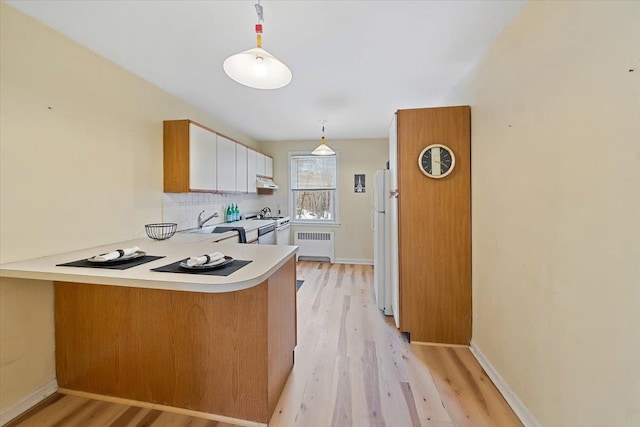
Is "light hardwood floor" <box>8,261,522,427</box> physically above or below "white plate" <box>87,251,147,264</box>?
below

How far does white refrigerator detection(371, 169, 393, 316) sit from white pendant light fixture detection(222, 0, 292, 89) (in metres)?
1.87

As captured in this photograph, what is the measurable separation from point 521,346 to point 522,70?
5.50 ft

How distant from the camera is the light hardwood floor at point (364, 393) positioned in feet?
4.98

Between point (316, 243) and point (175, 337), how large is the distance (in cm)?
377

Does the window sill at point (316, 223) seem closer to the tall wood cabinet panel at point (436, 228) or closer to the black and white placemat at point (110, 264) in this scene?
the tall wood cabinet panel at point (436, 228)

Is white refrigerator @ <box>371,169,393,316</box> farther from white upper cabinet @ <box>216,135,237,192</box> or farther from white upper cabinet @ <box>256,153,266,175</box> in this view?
white upper cabinet @ <box>256,153,266,175</box>

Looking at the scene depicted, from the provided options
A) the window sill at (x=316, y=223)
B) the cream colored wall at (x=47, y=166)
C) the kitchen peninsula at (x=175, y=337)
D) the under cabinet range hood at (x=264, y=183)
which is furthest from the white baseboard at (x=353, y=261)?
the cream colored wall at (x=47, y=166)

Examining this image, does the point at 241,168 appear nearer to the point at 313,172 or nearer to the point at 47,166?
the point at 313,172

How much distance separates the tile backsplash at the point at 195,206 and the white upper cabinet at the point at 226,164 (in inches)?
12.3

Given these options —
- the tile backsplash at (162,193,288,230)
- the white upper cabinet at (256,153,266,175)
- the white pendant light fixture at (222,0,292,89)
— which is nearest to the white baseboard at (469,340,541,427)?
the white pendant light fixture at (222,0,292,89)

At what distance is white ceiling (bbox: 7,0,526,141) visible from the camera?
1559mm

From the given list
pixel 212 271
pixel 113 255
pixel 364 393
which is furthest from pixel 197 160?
pixel 364 393

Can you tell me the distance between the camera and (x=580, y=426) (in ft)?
3.69

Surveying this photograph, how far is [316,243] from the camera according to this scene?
5.24m
